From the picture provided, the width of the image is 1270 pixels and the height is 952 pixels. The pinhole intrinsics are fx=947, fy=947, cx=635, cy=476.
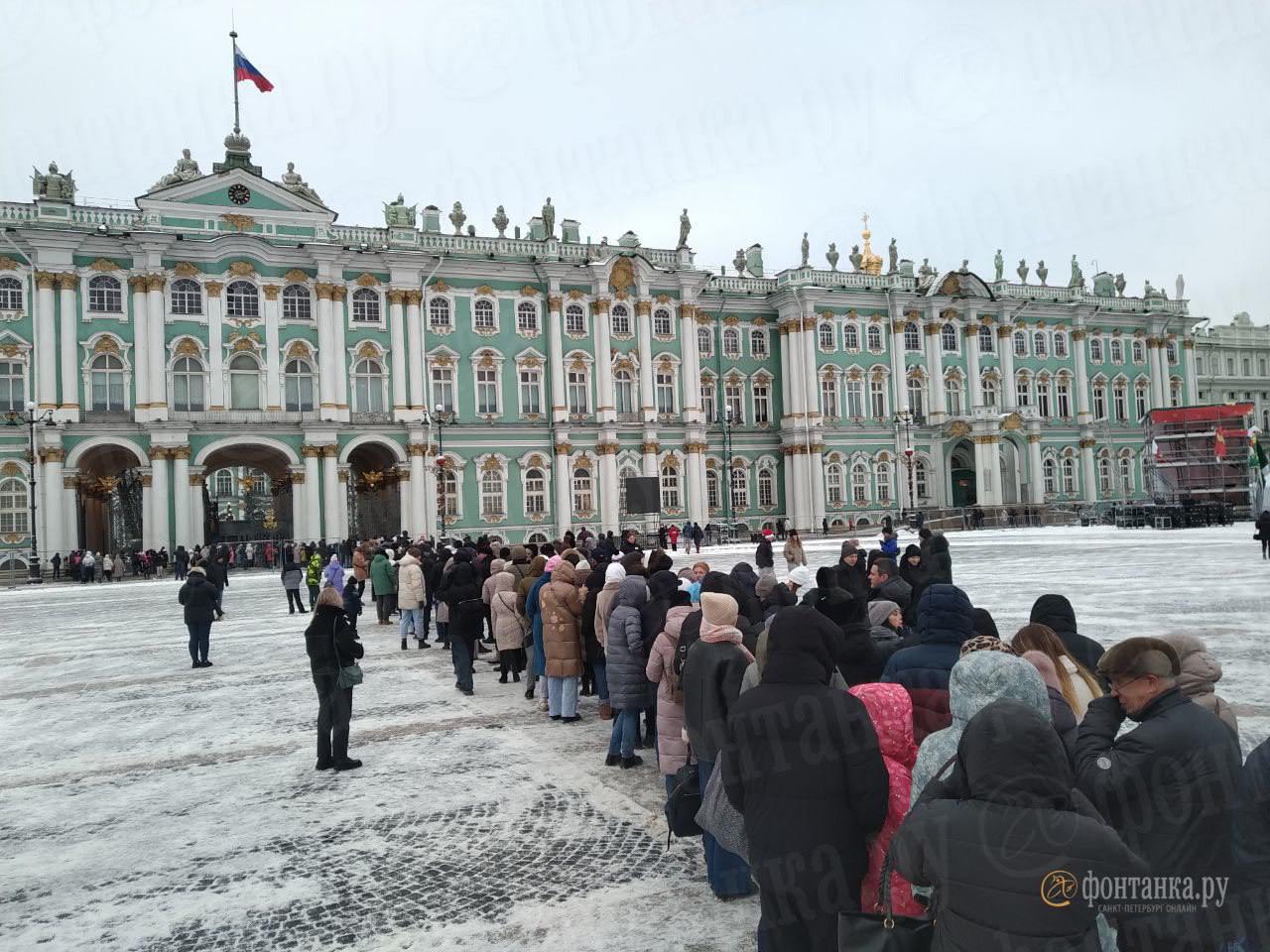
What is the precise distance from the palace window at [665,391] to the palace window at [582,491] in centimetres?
581

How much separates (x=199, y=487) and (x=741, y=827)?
4245 centimetres

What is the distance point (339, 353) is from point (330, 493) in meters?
6.66

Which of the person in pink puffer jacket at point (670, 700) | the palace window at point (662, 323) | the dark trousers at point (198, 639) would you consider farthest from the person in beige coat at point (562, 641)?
the palace window at point (662, 323)

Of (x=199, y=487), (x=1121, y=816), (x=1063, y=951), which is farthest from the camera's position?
(x=199, y=487)

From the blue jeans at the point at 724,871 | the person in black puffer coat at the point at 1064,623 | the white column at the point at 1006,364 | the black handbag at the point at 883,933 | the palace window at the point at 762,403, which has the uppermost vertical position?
the white column at the point at 1006,364

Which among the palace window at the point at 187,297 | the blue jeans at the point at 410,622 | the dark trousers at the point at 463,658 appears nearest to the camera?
the dark trousers at the point at 463,658

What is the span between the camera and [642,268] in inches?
1987

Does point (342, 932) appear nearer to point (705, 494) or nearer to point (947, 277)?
point (705, 494)

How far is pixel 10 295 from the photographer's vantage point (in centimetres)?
4059

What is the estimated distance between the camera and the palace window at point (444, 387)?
4703 cm

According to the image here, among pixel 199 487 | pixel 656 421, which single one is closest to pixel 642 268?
pixel 656 421

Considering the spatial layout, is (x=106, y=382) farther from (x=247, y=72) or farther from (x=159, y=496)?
(x=247, y=72)

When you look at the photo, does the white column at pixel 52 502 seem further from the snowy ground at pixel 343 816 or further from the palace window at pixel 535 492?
the snowy ground at pixel 343 816

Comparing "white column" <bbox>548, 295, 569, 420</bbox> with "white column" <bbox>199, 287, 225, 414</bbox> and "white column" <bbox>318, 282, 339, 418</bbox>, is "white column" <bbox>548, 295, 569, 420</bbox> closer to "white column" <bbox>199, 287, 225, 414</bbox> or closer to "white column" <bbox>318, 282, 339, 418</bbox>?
"white column" <bbox>318, 282, 339, 418</bbox>
